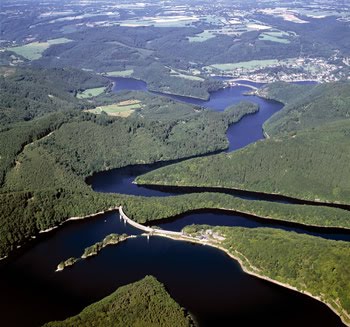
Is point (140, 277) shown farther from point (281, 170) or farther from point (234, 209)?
point (281, 170)

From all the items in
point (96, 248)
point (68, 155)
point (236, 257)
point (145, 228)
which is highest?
point (96, 248)

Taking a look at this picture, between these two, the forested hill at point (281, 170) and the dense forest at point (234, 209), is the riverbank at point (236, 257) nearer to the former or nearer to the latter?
the dense forest at point (234, 209)

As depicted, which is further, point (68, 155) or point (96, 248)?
point (68, 155)

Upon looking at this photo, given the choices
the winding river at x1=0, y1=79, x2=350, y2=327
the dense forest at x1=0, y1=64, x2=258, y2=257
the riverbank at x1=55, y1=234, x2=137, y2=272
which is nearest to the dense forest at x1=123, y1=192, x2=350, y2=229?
the winding river at x1=0, y1=79, x2=350, y2=327

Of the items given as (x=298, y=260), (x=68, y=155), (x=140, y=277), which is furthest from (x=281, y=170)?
(x=140, y=277)

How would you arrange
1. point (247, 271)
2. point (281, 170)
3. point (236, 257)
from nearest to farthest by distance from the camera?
point (247, 271) → point (236, 257) → point (281, 170)

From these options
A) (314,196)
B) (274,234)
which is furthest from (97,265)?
(314,196)
